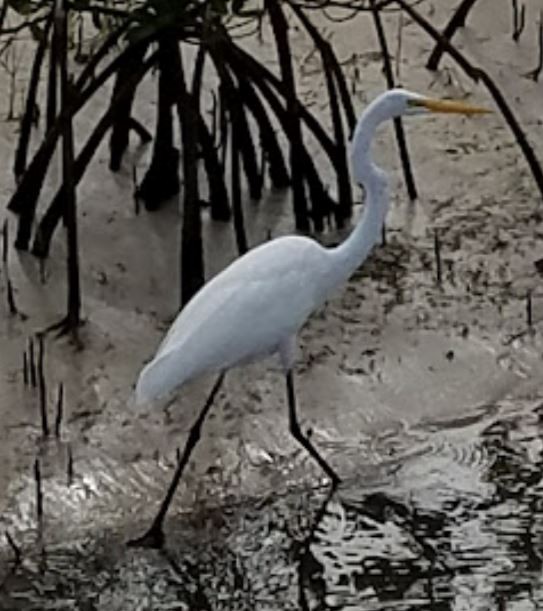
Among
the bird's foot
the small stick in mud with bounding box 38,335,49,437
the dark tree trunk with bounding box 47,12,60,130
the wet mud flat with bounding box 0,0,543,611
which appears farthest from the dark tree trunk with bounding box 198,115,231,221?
the bird's foot

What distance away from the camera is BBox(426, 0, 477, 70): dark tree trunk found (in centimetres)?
858

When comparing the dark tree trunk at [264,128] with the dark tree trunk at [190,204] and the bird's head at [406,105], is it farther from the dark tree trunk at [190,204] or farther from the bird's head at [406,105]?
the bird's head at [406,105]

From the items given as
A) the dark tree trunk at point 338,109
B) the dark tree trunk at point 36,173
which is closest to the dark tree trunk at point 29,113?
the dark tree trunk at point 36,173

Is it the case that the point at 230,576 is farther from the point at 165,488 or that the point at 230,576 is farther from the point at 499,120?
the point at 499,120

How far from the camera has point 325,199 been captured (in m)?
7.43

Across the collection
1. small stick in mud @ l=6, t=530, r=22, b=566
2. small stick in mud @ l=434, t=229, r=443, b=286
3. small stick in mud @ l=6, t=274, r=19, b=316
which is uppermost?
small stick in mud @ l=6, t=274, r=19, b=316

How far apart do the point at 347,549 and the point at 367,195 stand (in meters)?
1.03

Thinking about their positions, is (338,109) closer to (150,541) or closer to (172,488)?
(172,488)

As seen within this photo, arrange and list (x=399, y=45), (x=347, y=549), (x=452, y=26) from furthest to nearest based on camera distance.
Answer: (x=399, y=45), (x=452, y=26), (x=347, y=549)

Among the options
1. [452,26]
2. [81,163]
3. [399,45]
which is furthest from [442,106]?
[399,45]

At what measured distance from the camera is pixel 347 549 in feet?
18.9

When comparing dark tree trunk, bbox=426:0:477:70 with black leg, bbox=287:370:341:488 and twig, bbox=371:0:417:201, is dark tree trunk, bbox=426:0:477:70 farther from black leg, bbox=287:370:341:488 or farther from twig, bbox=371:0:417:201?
black leg, bbox=287:370:341:488

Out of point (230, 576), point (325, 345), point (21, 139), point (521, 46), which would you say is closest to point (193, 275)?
point (325, 345)

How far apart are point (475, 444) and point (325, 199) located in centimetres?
146
